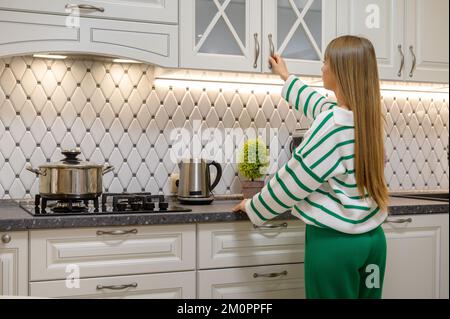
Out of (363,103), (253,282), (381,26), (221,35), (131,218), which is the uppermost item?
(381,26)

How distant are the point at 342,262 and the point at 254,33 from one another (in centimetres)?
104

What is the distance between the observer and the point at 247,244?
2.08 meters

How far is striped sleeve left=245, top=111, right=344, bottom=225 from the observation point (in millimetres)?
1732

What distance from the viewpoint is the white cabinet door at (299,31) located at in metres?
2.35

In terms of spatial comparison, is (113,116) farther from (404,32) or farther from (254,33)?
(404,32)

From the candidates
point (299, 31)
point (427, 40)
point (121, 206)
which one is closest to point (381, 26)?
point (427, 40)

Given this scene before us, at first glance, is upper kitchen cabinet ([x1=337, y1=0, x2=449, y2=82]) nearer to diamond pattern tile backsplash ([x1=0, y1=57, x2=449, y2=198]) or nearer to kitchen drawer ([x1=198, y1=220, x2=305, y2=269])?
diamond pattern tile backsplash ([x1=0, y1=57, x2=449, y2=198])

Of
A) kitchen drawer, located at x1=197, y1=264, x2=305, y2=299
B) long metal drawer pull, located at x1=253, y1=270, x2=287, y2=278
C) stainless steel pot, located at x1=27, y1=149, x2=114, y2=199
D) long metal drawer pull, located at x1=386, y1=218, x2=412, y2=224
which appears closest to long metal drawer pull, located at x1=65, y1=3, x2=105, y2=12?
stainless steel pot, located at x1=27, y1=149, x2=114, y2=199

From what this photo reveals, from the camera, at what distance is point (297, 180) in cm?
178

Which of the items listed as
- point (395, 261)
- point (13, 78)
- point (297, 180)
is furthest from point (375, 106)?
point (13, 78)

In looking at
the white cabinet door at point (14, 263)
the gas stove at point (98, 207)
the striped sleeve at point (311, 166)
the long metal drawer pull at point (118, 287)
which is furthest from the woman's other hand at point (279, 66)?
the white cabinet door at point (14, 263)

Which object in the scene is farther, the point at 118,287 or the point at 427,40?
the point at 427,40

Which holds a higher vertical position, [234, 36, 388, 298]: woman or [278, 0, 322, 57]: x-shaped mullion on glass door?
[278, 0, 322, 57]: x-shaped mullion on glass door

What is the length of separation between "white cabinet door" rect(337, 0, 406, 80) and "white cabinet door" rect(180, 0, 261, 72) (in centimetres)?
43
